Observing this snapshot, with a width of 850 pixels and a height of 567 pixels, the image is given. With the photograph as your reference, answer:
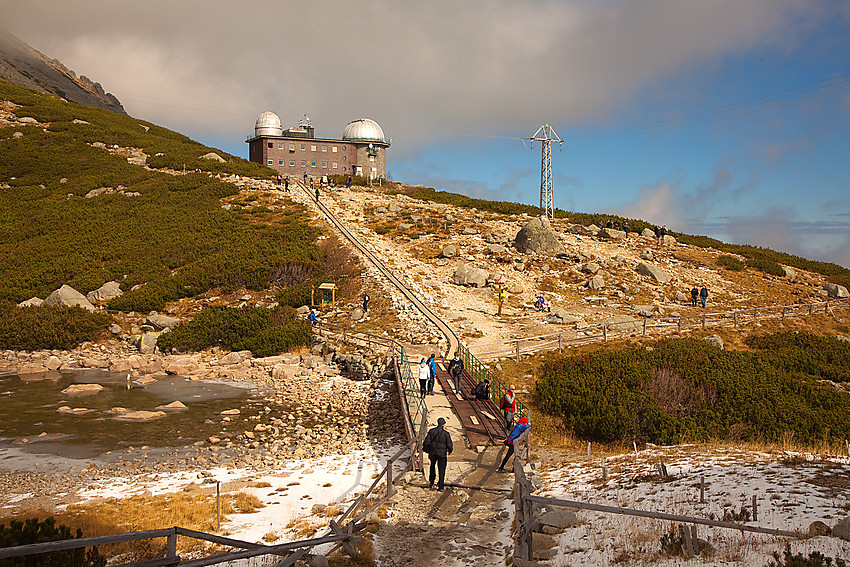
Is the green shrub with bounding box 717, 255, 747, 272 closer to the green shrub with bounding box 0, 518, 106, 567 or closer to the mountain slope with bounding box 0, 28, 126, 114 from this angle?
the green shrub with bounding box 0, 518, 106, 567

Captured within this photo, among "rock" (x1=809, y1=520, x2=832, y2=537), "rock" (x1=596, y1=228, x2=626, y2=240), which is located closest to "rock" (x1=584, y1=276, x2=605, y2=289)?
"rock" (x1=596, y1=228, x2=626, y2=240)

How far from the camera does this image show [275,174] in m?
65.9

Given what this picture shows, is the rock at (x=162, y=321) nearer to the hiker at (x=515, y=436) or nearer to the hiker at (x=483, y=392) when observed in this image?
the hiker at (x=483, y=392)

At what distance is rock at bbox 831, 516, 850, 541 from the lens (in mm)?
7111

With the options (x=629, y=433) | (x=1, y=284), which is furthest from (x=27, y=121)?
(x=629, y=433)

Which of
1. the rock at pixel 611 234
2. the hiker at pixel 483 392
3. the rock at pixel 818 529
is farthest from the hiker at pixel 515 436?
the rock at pixel 611 234

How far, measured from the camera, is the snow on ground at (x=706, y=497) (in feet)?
24.7

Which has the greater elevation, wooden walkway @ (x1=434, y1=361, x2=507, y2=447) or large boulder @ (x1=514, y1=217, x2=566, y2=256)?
large boulder @ (x1=514, y1=217, x2=566, y2=256)

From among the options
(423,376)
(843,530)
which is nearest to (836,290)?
(423,376)

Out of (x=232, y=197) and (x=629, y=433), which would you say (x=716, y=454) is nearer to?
(x=629, y=433)

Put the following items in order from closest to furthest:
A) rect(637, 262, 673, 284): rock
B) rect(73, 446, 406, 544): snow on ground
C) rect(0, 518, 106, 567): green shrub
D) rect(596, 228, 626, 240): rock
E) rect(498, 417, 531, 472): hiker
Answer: rect(0, 518, 106, 567): green shrub → rect(73, 446, 406, 544): snow on ground → rect(498, 417, 531, 472): hiker → rect(637, 262, 673, 284): rock → rect(596, 228, 626, 240): rock

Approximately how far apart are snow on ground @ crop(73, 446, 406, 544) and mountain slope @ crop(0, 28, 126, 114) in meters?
99.3

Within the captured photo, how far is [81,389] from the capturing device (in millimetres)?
22234

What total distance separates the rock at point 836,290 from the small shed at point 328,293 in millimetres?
33896
